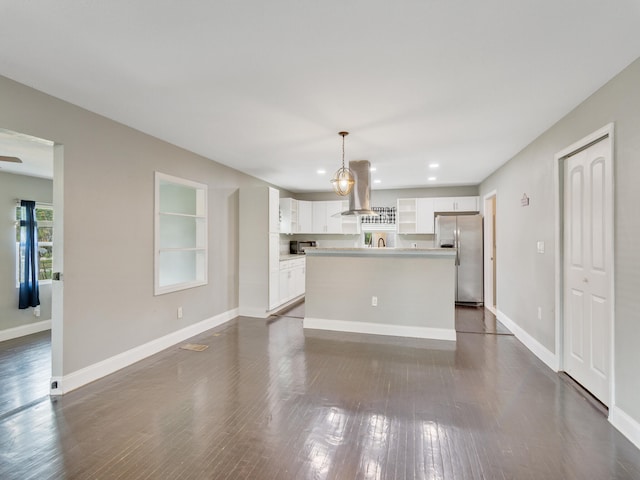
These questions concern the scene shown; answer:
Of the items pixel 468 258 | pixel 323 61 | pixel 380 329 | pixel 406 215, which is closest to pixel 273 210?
pixel 380 329

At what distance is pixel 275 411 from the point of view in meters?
2.41

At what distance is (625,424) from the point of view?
2.13 meters

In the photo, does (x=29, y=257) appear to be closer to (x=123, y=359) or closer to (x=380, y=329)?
(x=123, y=359)

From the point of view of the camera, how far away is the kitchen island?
13.9 feet

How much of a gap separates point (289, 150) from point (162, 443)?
11.4ft

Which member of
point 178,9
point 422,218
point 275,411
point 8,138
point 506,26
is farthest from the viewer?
point 422,218

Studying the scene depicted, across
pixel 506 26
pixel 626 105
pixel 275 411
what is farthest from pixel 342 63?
pixel 275 411

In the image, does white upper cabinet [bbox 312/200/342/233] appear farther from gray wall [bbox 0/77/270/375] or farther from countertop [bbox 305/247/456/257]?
gray wall [bbox 0/77/270/375]

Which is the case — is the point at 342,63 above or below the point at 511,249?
A: above

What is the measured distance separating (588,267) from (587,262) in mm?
46

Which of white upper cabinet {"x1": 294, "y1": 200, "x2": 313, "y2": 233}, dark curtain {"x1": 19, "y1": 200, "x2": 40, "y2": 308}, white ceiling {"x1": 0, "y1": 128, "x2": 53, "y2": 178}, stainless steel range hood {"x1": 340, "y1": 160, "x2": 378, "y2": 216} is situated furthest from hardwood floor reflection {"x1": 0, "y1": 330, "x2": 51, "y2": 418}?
white upper cabinet {"x1": 294, "y1": 200, "x2": 313, "y2": 233}

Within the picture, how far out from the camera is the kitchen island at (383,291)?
423cm

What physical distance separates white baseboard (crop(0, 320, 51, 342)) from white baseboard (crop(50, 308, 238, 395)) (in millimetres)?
2364

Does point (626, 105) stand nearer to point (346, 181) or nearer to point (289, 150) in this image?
point (346, 181)
